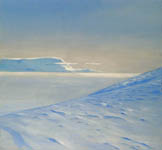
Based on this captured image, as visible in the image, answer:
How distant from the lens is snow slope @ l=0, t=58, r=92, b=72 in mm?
1959

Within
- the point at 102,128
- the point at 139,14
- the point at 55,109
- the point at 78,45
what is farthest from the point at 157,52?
the point at 55,109

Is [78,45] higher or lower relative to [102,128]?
higher

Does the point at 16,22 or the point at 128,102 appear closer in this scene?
the point at 128,102

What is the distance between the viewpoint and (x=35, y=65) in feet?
6.51

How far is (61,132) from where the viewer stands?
1724mm

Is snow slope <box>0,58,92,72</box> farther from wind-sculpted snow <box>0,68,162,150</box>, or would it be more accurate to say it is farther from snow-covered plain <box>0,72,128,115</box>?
wind-sculpted snow <box>0,68,162,150</box>

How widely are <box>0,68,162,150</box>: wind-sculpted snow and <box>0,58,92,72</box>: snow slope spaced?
0.34m

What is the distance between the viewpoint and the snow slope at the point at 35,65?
1959 millimetres

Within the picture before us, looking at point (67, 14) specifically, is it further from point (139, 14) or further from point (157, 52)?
point (157, 52)

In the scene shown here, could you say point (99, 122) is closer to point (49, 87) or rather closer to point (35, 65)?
point (49, 87)

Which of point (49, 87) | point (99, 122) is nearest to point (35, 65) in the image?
point (49, 87)

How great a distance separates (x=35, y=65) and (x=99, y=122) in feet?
2.60

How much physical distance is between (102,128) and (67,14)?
1.08 metres

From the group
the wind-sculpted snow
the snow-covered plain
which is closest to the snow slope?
the snow-covered plain
